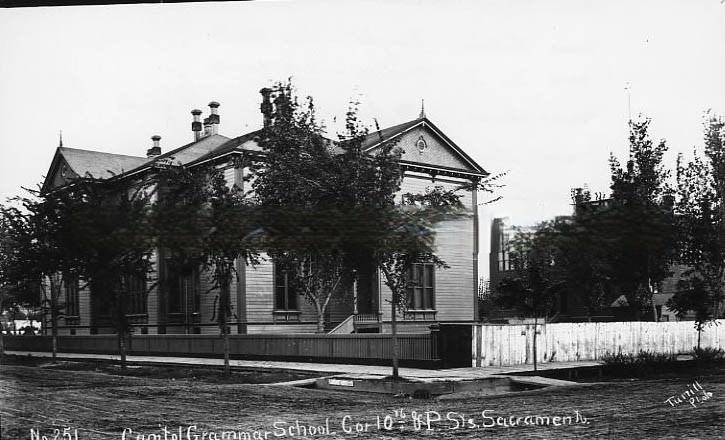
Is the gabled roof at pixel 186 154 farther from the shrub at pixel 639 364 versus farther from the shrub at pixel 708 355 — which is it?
the shrub at pixel 708 355

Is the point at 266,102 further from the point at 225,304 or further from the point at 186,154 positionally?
the point at 225,304

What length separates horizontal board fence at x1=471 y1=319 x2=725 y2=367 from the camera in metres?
16.9

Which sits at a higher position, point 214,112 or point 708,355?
point 214,112

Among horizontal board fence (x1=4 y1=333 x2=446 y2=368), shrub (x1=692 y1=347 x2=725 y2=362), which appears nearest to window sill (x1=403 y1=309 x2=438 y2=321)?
horizontal board fence (x1=4 y1=333 x2=446 y2=368)

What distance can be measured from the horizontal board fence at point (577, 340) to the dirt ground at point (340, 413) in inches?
158

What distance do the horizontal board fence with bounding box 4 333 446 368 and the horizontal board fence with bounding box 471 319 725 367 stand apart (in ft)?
4.06

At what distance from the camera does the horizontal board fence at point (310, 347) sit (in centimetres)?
1675

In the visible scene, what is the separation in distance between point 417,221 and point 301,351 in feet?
57.6

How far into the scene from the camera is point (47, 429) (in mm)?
6734

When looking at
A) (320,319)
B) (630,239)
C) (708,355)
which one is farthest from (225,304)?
(708,355)

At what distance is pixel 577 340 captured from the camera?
19.1 meters

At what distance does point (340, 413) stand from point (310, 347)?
391 inches

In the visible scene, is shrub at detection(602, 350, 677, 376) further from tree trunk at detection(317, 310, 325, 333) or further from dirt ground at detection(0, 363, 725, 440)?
tree trunk at detection(317, 310, 325, 333)

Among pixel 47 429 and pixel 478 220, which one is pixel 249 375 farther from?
pixel 478 220
